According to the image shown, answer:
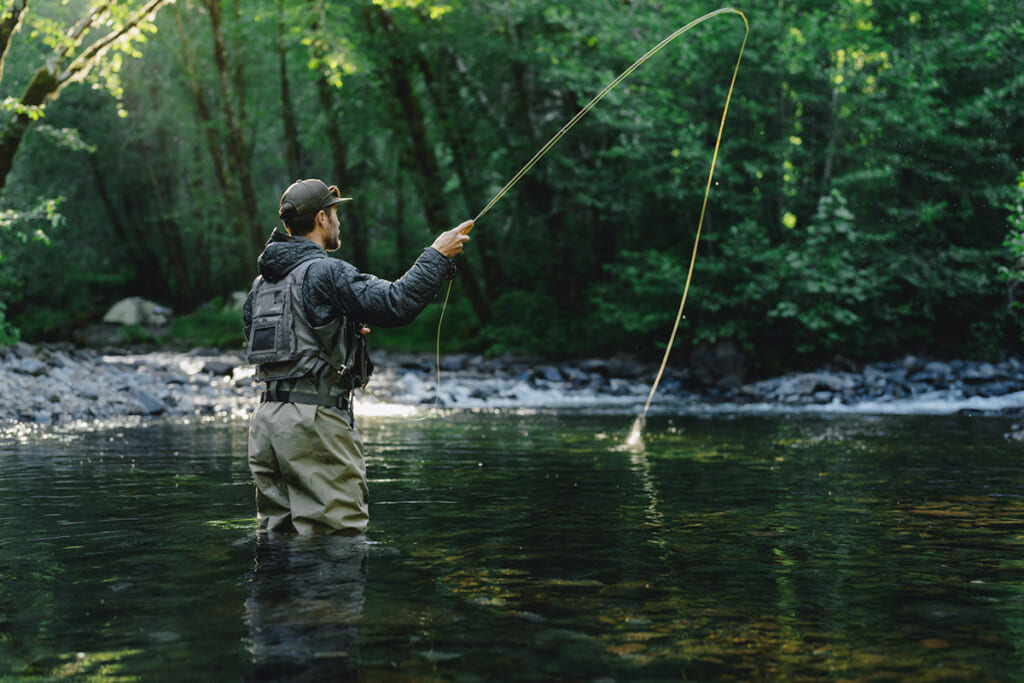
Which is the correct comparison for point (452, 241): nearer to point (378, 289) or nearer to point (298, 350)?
point (378, 289)

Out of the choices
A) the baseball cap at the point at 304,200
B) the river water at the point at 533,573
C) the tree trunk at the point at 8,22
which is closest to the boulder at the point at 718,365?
the river water at the point at 533,573

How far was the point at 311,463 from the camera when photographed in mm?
5316

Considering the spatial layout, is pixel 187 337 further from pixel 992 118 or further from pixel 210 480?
pixel 210 480

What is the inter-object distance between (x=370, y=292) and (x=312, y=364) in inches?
19.5

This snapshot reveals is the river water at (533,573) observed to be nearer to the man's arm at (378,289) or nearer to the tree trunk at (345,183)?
the man's arm at (378,289)

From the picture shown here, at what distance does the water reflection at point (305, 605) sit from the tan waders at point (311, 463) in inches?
5.4

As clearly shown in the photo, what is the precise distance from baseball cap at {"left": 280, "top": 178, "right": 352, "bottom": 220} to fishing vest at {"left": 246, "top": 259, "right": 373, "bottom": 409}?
284mm

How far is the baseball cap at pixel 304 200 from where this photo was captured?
5.49m

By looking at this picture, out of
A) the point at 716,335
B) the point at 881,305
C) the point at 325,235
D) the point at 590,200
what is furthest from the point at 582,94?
the point at 325,235

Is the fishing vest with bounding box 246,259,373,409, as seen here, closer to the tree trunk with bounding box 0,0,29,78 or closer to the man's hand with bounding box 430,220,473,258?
the man's hand with bounding box 430,220,473,258

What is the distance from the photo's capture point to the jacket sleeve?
509cm

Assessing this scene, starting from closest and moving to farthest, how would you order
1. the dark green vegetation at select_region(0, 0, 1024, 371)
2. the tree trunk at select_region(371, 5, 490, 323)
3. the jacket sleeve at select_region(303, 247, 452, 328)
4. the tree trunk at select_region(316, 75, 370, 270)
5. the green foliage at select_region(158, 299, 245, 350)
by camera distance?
the jacket sleeve at select_region(303, 247, 452, 328)
the dark green vegetation at select_region(0, 0, 1024, 371)
the tree trunk at select_region(371, 5, 490, 323)
the green foliage at select_region(158, 299, 245, 350)
the tree trunk at select_region(316, 75, 370, 270)

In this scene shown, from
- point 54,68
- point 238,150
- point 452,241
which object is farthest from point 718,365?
point 452,241

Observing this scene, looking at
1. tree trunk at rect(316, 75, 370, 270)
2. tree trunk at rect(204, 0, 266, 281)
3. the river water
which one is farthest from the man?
tree trunk at rect(316, 75, 370, 270)
